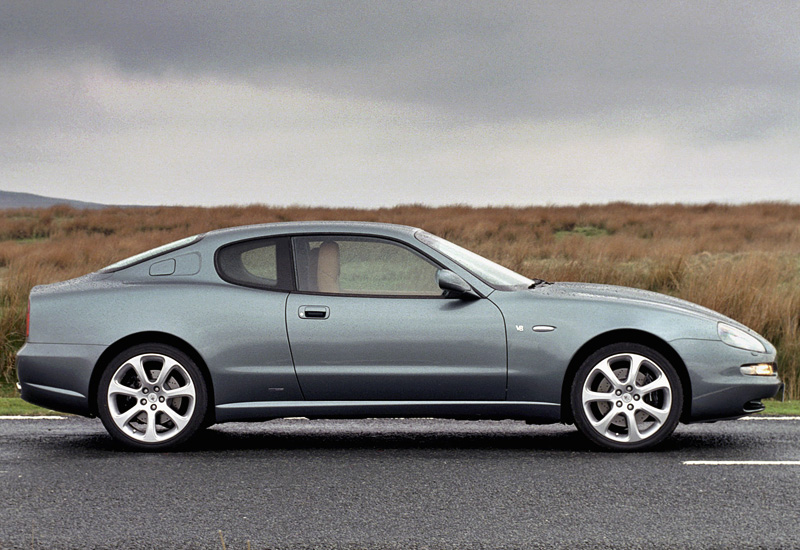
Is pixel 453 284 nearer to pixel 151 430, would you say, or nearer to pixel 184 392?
pixel 184 392

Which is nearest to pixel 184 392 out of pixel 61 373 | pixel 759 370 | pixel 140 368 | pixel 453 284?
pixel 140 368

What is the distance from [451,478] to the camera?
611cm

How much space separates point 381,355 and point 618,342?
158 centimetres

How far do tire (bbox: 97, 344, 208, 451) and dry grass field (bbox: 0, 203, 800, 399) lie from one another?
5574 millimetres

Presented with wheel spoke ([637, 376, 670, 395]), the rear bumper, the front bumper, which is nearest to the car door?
wheel spoke ([637, 376, 670, 395])

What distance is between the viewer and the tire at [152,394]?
22.4ft

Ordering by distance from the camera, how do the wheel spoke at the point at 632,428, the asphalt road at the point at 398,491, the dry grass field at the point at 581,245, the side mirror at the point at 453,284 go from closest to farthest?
the asphalt road at the point at 398,491
the side mirror at the point at 453,284
the wheel spoke at the point at 632,428
the dry grass field at the point at 581,245

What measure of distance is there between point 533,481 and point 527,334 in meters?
1.09

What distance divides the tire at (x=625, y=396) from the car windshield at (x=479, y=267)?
32.4 inches

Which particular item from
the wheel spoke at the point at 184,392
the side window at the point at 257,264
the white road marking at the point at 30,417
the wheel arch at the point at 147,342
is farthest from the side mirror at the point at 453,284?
the white road marking at the point at 30,417

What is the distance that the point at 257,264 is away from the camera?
23.1 ft

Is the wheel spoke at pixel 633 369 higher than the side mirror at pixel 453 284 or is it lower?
lower

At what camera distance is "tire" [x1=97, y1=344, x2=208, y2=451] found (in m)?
6.83

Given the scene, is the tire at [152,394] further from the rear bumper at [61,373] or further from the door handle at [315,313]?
the door handle at [315,313]
